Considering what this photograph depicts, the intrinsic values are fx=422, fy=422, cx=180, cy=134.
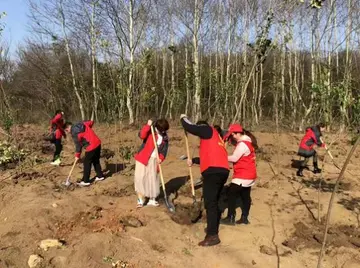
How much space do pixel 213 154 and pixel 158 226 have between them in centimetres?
143

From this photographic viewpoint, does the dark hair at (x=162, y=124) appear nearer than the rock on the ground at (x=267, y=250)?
No

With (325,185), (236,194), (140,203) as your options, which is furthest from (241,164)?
(325,185)

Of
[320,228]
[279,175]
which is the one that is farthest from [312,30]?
[320,228]

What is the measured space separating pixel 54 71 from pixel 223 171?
→ 21363 millimetres

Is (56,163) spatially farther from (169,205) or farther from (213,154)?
(213,154)

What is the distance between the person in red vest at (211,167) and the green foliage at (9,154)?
19.7 ft

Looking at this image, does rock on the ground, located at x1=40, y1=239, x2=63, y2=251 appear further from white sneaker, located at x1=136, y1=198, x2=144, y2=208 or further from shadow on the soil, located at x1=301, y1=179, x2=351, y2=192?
shadow on the soil, located at x1=301, y1=179, x2=351, y2=192

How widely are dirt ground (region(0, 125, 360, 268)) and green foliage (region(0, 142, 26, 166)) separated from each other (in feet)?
1.83

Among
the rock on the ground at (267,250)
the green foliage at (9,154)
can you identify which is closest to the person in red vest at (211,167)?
the rock on the ground at (267,250)

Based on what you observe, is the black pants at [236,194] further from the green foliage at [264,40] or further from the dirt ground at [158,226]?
the green foliage at [264,40]

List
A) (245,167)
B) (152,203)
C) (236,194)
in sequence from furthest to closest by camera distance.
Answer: (152,203)
(236,194)
(245,167)

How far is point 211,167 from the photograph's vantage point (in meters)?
5.52

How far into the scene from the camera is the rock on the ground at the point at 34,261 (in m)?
4.82

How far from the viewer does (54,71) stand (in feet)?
81.8
